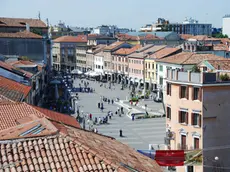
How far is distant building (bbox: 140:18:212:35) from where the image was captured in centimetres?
16062

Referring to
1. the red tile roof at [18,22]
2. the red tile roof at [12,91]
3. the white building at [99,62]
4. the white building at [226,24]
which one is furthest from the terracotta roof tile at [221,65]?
the white building at [226,24]

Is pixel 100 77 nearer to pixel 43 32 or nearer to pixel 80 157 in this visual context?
pixel 43 32

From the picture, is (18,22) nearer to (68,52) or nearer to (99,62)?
(99,62)

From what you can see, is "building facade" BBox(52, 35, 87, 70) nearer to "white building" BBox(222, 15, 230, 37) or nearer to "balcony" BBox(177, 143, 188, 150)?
"white building" BBox(222, 15, 230, 37)

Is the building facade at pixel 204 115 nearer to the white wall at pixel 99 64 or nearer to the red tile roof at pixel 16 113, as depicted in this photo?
the red tile roof at pixel 16 113

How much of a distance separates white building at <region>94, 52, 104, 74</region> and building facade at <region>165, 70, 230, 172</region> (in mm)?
72229

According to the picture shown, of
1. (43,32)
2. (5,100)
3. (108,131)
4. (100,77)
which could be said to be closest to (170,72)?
(5,100)

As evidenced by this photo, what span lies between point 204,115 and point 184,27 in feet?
479

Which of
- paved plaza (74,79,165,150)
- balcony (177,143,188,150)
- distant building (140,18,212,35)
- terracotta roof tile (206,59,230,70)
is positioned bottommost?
paved plaza (74,79,165,150)

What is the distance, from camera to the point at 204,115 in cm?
2398

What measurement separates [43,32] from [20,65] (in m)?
35.0

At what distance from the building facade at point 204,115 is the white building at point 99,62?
72.2m

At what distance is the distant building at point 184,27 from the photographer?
16062 cm

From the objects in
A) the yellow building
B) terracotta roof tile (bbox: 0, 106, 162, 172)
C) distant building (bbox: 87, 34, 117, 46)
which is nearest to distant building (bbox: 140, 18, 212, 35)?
distant building (bbox: 87, 34, 117, 46)
